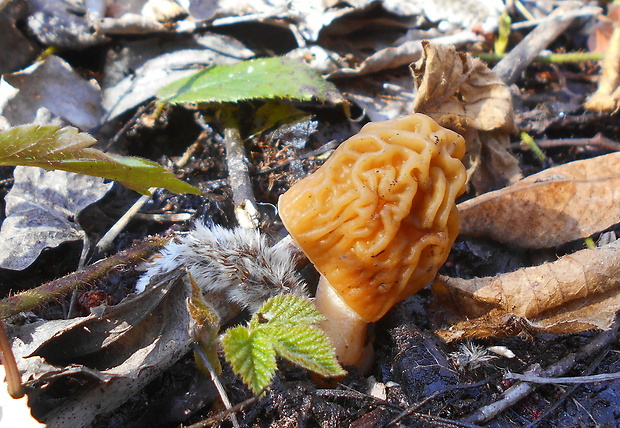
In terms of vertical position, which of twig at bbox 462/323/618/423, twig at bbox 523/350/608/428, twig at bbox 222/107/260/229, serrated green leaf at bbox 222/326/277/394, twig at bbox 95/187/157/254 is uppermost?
serrated green leaf at bbox 222/326/277/394

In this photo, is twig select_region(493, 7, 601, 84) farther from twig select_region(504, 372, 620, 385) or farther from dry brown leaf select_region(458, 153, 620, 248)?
twig select_region(504, 372, 620, 385)

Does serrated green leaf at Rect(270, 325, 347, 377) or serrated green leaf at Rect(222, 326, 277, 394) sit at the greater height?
serrated green leaf at Rect(222, 326, 277, 394)

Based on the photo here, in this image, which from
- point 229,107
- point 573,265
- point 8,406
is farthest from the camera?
point 229,107

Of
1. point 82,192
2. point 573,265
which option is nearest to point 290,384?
point 573,265

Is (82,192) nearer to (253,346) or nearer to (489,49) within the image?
(253,346)

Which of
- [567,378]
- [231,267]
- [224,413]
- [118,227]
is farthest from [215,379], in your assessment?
[567,378]

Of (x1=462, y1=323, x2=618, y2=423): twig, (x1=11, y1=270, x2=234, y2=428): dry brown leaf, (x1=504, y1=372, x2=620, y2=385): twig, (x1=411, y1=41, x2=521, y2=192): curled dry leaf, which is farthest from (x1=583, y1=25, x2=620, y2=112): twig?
(x1=11, y1=270, x2=234, y2=428): dry brown leaf

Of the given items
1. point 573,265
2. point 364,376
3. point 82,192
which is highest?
point 82,192
